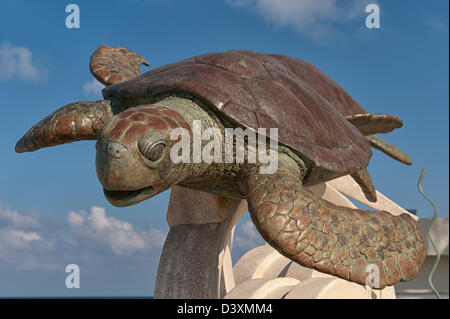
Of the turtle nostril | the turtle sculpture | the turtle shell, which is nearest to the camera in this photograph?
the turtle nostril

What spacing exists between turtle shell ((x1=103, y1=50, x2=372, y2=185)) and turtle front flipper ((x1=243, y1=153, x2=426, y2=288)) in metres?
0.36

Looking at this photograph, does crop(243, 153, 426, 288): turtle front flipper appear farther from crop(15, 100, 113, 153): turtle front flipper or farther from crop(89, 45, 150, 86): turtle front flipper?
crop(89, 45, 150, 86): turtle front flipper

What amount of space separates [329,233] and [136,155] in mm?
1329

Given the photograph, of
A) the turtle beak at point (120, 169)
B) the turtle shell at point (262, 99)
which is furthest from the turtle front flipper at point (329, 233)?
the turtle beak at point (120, 169)

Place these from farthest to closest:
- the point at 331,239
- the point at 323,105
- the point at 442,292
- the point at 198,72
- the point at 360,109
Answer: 1. the point at 442,292
2. the point at 360,109
3. the point at 323,105
4. the point at 198,72
5. the point at 331,239

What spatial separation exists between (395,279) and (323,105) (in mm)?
1745

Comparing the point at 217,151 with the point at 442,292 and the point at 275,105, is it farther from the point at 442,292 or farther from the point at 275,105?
the point at 442,292

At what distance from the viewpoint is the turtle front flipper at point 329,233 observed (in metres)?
2.81

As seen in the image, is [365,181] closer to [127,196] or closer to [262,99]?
[262,99]

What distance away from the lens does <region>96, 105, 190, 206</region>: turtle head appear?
262cm

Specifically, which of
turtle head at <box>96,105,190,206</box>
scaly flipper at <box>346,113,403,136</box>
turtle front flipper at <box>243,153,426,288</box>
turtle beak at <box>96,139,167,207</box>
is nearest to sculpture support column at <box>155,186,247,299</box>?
turtle front flipper at <box>243,153,426,288</box>

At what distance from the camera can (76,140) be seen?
12.5 feet

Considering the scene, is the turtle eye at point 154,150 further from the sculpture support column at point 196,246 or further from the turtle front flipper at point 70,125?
the sculpture support column at point 196,246

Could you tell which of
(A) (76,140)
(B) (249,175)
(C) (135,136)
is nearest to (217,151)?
(B) (249,175)
